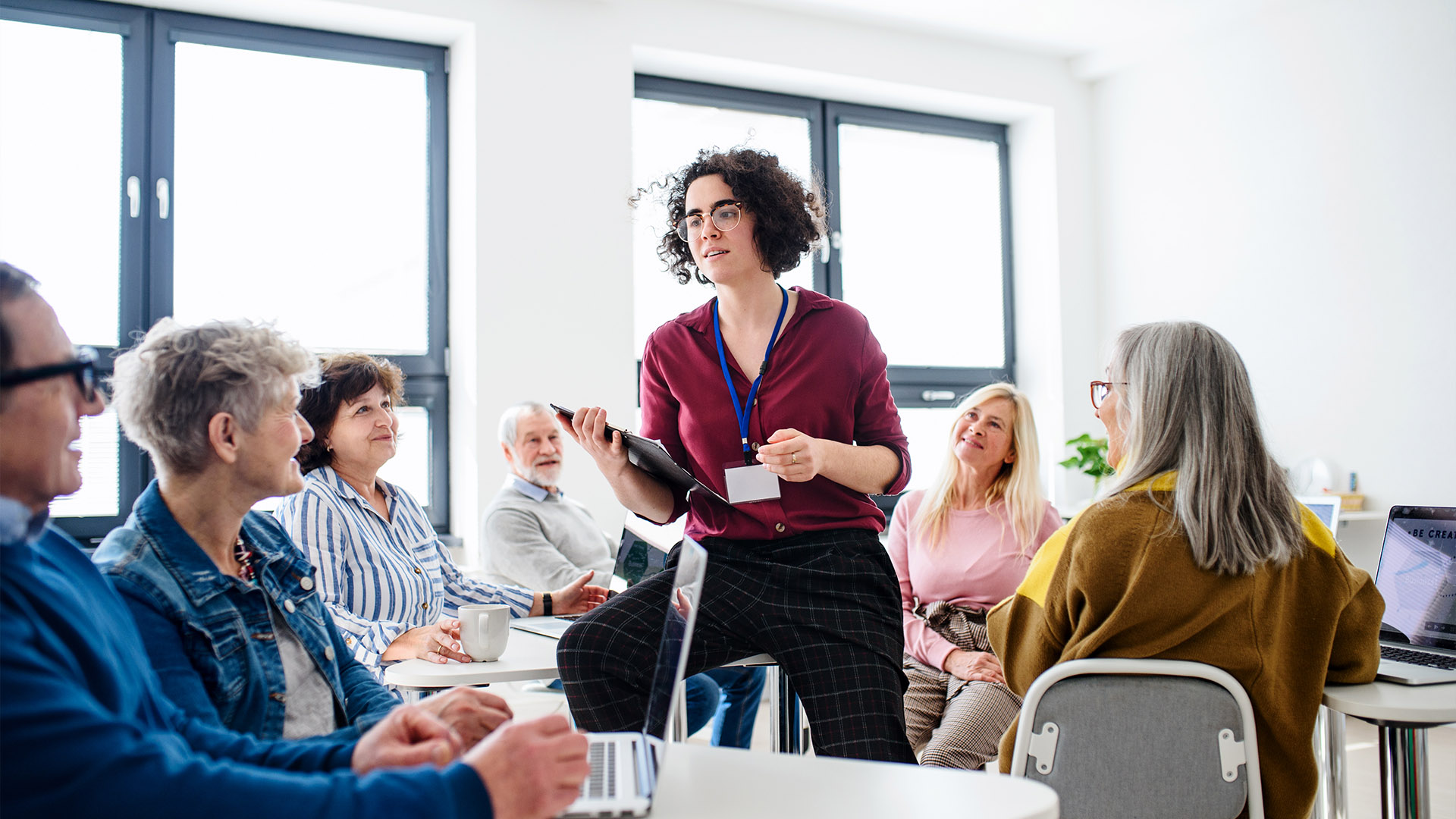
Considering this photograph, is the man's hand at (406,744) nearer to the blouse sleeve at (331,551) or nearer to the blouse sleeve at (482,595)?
the blouse sleeve at (331,551)

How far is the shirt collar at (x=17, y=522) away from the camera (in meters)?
0.76

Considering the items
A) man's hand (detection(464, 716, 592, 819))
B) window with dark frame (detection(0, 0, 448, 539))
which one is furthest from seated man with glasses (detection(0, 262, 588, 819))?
window with dark frame (detection(0, 0, 448, 539))

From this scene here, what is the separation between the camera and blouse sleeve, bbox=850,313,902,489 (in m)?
2.03

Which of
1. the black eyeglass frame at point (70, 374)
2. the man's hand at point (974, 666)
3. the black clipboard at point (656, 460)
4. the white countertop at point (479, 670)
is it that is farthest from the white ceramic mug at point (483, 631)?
the man's hand at point (974, 666)

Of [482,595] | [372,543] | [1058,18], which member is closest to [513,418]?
[482,595]

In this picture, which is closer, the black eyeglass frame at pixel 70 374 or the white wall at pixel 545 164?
the black eyeglass frame at pixel 70 374

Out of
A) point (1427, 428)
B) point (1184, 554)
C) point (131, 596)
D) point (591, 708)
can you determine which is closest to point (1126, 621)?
point (1184, 554)

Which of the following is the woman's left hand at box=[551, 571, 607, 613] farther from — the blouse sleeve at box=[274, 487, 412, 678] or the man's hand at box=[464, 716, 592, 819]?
the man's hand at box=[464, 716, 592, 819]

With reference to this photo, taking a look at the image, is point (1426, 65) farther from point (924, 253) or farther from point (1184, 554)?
point (1184, 554)

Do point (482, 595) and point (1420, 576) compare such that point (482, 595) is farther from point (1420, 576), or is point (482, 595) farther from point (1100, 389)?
point (1420, 576)

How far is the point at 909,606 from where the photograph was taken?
2773mm

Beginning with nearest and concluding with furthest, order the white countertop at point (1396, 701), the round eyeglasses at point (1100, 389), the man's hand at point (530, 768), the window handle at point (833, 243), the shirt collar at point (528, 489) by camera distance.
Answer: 1. the man's hand at point (530, 768)
2. the white countertop at point (1396, 701)
3. the round eyeglasses at point (1100, 389)
4. the shirt collar at point (528, 489)
5. the window handle at point (833, 243)

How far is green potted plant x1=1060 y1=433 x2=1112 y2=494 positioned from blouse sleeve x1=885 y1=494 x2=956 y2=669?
2.31 m

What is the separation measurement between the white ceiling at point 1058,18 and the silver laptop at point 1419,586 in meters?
3.52
